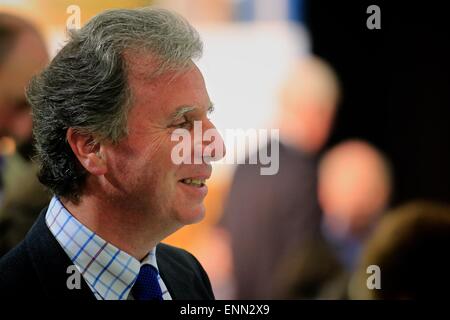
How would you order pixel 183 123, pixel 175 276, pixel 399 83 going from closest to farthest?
pixel 183 123 < pixel 175 276 < pixel 399 83

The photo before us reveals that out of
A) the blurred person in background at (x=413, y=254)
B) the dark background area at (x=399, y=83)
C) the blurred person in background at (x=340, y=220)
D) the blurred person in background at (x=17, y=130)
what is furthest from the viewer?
the dark background area at (x=399, y=83)

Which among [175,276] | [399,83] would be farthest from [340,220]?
[175,276]

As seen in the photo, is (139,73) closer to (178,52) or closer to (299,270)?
(178,52)

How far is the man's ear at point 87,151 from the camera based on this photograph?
6.04ft

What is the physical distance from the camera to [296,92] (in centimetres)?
309

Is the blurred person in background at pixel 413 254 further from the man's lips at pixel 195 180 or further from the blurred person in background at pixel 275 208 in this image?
the blurred person in background at pixel 275 208

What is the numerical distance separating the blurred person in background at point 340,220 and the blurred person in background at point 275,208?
0.06 metres

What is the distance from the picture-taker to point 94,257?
5.89 feet

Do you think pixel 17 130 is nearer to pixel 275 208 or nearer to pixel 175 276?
pixel 175 276

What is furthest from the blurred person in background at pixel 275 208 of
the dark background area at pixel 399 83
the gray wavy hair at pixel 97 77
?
the gray wavy hair at pixel 97 77

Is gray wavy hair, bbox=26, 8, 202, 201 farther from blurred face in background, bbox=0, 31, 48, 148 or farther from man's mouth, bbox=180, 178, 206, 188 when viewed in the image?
blurred face in background, bbox=0, 31, 48, 148

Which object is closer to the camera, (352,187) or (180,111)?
(180,111)

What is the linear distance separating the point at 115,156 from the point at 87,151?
0.20 ft

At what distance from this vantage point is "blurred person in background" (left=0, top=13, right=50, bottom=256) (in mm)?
2273
